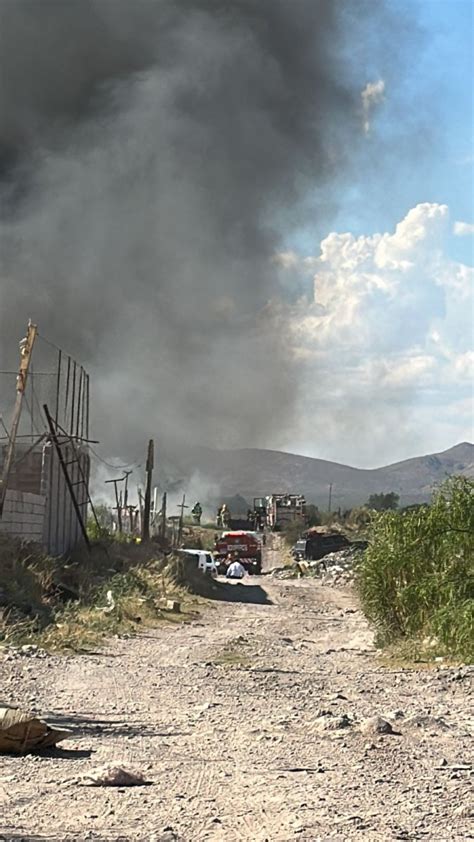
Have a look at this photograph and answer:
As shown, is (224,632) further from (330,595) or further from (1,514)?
(330,595)

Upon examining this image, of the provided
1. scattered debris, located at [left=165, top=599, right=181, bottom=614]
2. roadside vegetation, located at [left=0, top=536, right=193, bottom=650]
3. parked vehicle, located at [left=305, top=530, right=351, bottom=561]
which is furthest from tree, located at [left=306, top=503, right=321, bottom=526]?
scattered debris, located at [left=165, top=599, right=181, bottom=614]

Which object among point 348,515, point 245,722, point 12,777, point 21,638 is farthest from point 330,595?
point 348,515

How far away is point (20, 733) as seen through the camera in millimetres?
7684

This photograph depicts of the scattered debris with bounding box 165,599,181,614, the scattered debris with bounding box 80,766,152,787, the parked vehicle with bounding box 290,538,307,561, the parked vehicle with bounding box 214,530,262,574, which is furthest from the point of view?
the parked vehicle with bounding box 290,538,307,561

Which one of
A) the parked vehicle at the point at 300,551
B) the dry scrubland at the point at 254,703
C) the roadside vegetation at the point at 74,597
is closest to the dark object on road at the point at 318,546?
the parked vehicle at the point at 300,551

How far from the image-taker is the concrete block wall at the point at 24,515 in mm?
24609

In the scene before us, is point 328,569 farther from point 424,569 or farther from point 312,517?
point 312,517

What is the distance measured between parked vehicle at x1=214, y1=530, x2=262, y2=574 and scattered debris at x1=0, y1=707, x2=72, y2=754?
131ft

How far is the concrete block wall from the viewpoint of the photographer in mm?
24609

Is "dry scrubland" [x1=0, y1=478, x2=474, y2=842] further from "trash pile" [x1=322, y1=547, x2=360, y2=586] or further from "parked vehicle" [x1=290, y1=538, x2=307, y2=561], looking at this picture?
"parked vehicle" [x1=290, y1=538, x2=307, y2=561]

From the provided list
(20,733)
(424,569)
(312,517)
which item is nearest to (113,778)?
(20,733)

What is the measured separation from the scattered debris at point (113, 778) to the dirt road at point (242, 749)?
0.38 feet

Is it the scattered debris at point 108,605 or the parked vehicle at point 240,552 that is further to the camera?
the parked vehicle at point 240,552

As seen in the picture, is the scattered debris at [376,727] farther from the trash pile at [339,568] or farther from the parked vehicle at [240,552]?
the parked vehicle at [240,552]
